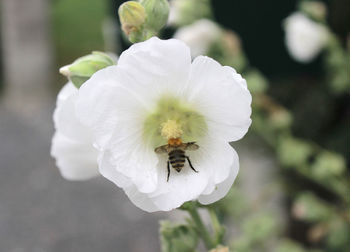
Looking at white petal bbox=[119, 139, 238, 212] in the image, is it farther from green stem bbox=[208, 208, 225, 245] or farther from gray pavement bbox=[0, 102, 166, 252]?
gray pavement bbox=[0, 102, 166, 252]

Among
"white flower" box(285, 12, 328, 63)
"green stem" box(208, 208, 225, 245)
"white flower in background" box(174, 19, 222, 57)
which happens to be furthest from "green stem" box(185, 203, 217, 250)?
"white flower" box(285, 12, 328, 63)

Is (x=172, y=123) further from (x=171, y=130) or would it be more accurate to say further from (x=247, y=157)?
(x=247, y=157)

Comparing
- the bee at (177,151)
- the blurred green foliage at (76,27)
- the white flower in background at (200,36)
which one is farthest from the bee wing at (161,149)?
the blurred green foliage at (76,27)

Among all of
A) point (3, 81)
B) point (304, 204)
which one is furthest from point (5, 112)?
point (304, 204)

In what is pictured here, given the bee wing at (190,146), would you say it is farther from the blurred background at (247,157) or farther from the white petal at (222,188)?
the blurred background at (247,157)

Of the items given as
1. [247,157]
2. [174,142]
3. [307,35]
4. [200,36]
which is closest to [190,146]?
[174,142]

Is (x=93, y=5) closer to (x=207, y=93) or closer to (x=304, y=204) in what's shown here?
(x=304, y=204)
